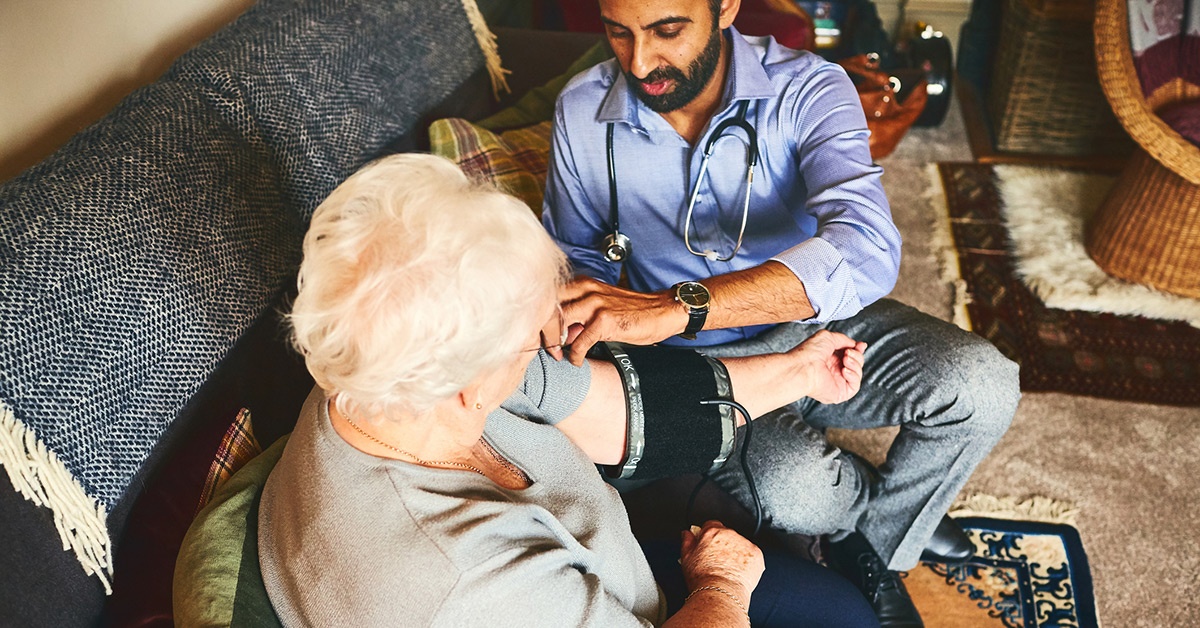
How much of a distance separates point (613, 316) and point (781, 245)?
21.3 inches

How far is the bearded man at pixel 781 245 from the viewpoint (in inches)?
53.9

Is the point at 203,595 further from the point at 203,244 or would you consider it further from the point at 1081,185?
the point at 1081,185

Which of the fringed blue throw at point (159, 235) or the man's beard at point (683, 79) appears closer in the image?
the fringed blue throw at point (159, 235)

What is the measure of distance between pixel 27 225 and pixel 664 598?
89cm

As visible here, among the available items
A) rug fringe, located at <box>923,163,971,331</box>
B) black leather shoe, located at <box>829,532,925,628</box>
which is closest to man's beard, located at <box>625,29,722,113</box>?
black leather shoe, located at <box>829,532,925,628</box>

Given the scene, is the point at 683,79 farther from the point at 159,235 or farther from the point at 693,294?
the point at 159,235

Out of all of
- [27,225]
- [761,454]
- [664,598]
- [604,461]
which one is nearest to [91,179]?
[27,225]

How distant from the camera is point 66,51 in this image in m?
1.38

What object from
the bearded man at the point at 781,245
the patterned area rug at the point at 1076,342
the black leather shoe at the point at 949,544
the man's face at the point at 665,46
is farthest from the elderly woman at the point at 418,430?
the patterned area rug at the point at 1076,342

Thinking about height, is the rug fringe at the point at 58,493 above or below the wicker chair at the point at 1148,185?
above

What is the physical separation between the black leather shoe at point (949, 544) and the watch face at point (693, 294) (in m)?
0.79

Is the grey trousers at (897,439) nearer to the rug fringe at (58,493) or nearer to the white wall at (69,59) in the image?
the rug fringe at (58,493)

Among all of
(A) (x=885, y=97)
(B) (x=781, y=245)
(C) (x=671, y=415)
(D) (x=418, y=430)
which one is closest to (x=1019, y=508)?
(B) (x=781, y=245)

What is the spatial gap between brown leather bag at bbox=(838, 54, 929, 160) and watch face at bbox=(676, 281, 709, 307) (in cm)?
150
